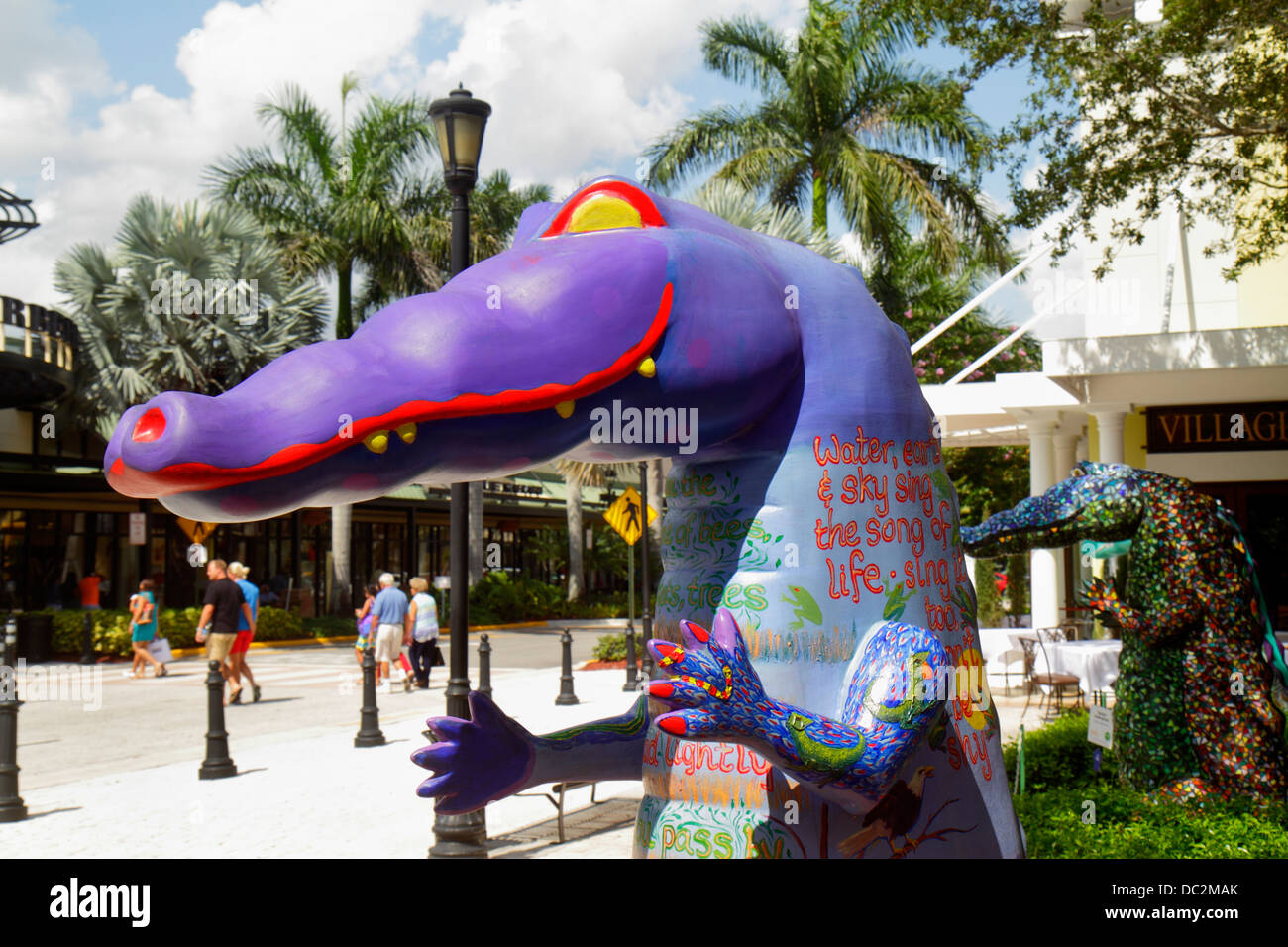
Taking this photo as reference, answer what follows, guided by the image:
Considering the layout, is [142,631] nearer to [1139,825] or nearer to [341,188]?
[341,188]

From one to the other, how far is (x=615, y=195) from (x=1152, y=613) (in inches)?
124

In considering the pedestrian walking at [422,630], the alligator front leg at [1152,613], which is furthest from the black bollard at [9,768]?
the pedestrian walking at [422,630]

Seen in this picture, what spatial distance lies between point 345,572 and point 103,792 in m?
17.6

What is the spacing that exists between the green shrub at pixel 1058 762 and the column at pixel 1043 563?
9.87 m

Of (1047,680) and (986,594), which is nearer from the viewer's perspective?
(1047,680)

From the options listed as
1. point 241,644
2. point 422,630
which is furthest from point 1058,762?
point 241,644

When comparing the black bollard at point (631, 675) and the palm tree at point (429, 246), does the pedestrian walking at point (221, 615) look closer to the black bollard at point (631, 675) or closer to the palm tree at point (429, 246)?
the black bollard at point (631, 675)

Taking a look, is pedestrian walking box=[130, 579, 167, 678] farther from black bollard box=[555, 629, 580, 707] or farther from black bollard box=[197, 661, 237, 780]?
black bollard box=[197, 661, 237, 780]

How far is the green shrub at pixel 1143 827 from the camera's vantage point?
3.62m

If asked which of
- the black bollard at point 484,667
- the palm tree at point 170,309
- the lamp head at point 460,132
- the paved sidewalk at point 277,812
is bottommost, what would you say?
the paved sidewalk at point 277,812

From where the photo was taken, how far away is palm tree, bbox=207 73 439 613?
77.2ft

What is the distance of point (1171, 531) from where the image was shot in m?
4.27

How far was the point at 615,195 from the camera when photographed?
219 cm

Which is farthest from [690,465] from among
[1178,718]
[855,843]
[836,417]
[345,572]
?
[345,572]
